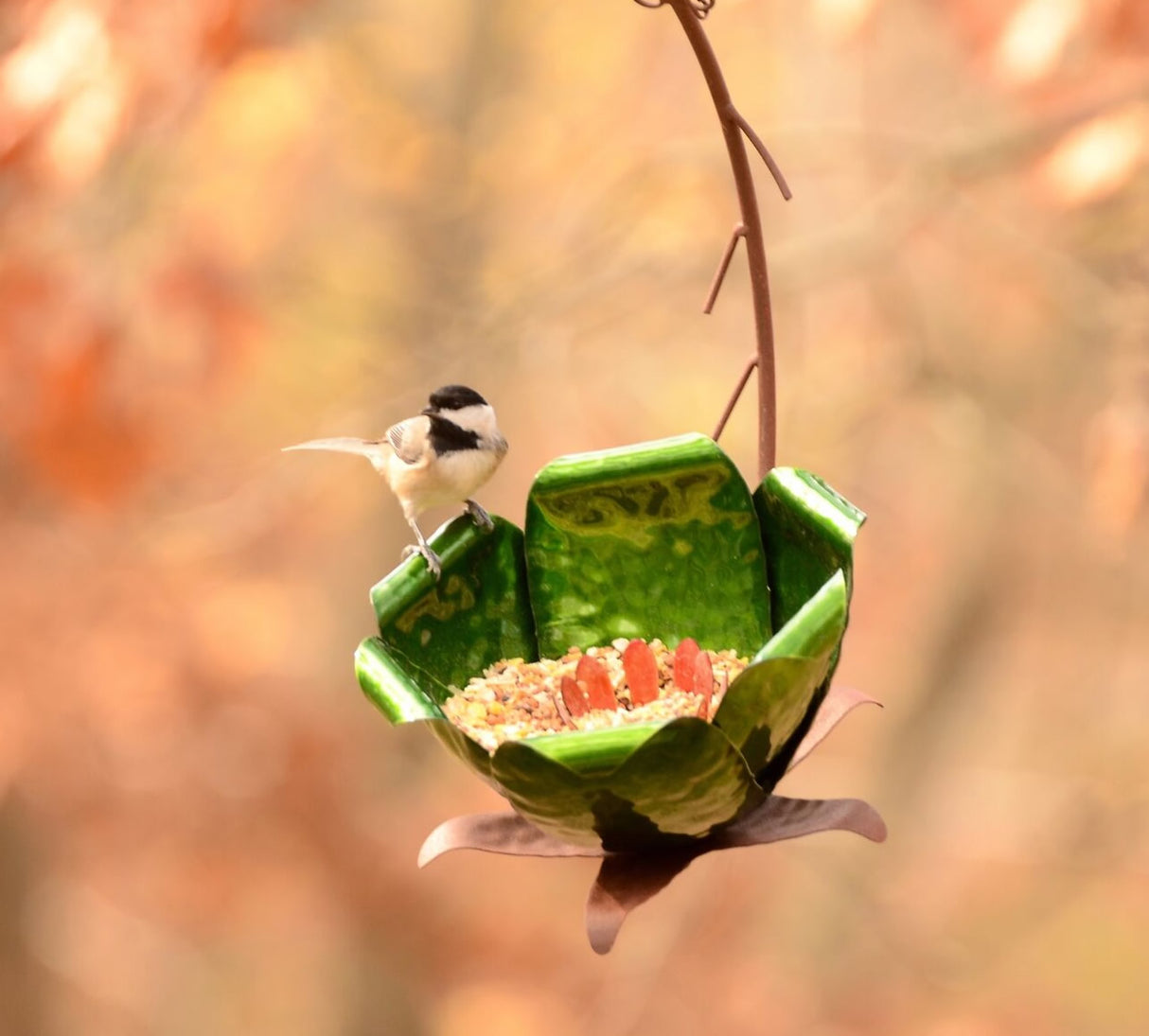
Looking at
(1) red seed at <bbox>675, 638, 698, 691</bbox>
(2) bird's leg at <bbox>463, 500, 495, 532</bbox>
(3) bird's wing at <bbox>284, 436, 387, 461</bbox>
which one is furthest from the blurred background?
(1) red seed at <bbox>675, 638, 698, 691</bbox>

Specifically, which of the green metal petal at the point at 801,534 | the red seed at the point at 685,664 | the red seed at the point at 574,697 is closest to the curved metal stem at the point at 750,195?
the green metal petal at the point at 801,534

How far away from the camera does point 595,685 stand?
5.65 ft

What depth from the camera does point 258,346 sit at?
4336 mm

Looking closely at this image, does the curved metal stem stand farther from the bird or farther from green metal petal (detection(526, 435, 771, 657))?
the bird

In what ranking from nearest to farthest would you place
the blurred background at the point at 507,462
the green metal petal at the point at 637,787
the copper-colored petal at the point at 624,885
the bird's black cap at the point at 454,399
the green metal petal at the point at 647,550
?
the green metal petal at the point at 637,787
the copper-colored petal at the point at 624,885
the green metal petal at the point at 647,550
the bird's black cap at the point at 454,399
the blurred background at the point at 507,462

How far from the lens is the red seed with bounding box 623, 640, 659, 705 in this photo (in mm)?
1757

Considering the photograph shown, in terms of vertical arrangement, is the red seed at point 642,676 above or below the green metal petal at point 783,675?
below

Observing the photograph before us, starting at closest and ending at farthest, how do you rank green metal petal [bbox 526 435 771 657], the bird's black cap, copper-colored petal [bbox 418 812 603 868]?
copper-colored petal [bbox 418 812 603 868], green metal petal [bbox 526 435 771 657], the bird's black cap

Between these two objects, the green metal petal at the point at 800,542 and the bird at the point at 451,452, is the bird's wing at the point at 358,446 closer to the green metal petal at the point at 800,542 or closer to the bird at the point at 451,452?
the bird at the point at 451,452

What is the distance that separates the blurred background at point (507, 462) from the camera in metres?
4.17

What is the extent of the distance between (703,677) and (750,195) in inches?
21.7

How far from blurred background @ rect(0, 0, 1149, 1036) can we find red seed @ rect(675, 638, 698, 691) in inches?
98.1

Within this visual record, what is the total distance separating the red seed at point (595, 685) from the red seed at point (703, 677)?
10 centimetres

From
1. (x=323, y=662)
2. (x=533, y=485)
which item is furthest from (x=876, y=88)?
(x=533, y=485)
